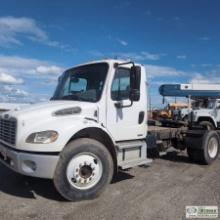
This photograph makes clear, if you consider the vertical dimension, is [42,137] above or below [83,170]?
above

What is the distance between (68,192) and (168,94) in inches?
709

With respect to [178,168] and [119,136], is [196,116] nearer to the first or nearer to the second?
[178,168]

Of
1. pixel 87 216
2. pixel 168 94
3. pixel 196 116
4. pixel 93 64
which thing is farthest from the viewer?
pixel 168 94

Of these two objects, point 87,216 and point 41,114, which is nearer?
point 87,216

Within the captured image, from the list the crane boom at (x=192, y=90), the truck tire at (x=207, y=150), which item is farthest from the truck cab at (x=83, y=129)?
the crane boom at (x=192, y=90)

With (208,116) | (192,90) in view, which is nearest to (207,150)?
(208,116)

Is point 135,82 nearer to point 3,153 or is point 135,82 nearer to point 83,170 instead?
point 83,170

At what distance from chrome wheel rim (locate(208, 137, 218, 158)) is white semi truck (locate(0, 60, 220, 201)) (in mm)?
3100

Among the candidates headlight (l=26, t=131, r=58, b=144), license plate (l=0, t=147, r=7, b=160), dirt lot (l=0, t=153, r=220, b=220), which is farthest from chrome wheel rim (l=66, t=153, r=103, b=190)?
license plate (l=0, t=147, r=7, b=160)

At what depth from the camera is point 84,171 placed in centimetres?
523

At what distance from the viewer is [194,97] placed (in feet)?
67.8

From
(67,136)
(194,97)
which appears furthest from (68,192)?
(194,97)

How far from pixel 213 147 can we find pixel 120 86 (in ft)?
14.2

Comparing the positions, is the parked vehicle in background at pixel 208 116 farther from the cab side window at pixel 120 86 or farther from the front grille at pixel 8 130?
the front grille at pixel 8 130
